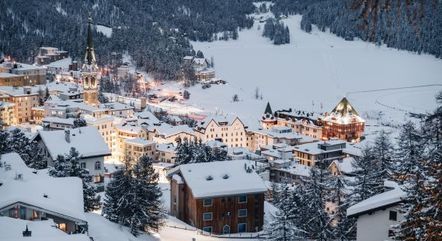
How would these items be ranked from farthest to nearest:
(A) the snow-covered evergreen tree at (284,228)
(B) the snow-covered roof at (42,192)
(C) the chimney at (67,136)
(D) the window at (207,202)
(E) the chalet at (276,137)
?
(E) the chalet at (276,137) < (C) the chimney at (67,136) < (D) the window at (207,202) < (A) the snow-covered evergreen tree at (284,228) < (B) the snow-covered roof at (42,192)

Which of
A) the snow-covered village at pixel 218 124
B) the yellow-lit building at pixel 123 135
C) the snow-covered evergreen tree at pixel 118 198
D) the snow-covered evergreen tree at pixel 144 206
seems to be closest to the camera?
the snow-covered village at pixel 218 124

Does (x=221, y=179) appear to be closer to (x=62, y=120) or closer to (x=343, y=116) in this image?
(x=62, y=120)

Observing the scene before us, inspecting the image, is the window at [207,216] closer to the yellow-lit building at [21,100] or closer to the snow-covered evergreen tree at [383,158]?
the snow-covered evergreen tree at [383,158]

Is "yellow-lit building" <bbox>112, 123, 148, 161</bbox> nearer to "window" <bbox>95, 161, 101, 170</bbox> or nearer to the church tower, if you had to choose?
the church tower

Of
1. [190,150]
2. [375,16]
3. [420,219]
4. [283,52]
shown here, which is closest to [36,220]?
[420,219]

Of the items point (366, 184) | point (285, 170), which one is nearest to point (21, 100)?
point (285, 170)

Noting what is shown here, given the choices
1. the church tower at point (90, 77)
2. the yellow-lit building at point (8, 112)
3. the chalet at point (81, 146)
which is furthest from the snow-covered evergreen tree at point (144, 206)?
the church tower at point (90, 77)

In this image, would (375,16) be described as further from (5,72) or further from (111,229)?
(5,72)
